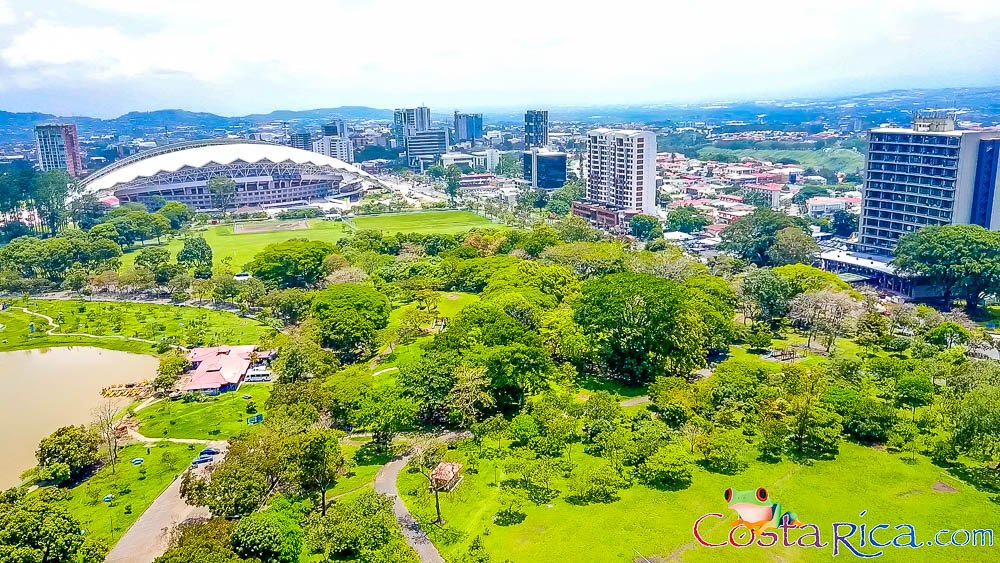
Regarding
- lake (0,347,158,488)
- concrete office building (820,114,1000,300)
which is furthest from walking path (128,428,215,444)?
concrete office building (820,114,1000,300)

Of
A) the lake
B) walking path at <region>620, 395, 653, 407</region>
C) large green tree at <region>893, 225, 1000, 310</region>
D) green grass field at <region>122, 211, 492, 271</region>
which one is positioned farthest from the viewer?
green grass field at <region>122, 211, 492, 271</region>

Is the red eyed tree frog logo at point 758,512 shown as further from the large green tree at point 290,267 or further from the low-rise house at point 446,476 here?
the large green tree at point 290,267

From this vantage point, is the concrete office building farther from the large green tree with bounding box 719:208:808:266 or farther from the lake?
the lake

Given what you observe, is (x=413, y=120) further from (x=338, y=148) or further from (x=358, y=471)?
(x=358, y=471)

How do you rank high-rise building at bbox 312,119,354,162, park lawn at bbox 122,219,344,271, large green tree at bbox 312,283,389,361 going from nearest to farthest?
large green tree at bbox 312,283,389,361
park lawn at bbox 122,219,344,271
high-rise building at bbox 312,119,354,162

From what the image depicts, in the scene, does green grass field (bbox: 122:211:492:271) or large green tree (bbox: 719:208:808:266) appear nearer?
large green tree (bbox: 719:208:808:266)

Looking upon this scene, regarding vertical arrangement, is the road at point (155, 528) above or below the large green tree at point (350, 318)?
below

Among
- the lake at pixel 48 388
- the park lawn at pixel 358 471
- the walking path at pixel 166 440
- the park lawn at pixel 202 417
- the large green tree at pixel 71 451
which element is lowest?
the lake at pixel 48 388

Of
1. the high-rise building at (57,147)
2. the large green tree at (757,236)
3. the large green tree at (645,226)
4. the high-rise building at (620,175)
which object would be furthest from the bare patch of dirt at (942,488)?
the high-rise building at (57,147)
